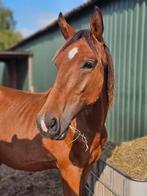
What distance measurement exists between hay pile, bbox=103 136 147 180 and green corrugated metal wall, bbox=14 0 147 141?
73 centimetres

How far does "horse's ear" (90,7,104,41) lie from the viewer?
262cm

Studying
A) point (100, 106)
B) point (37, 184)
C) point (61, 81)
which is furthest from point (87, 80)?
point (37, 184)

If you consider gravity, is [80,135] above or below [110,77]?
below

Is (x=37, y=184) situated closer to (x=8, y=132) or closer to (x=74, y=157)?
(x=8, y=132)

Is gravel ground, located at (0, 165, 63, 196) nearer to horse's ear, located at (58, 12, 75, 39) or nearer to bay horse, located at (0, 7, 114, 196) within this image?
bay horse, located at (0, 7, 114, 196)

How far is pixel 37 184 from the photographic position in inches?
190

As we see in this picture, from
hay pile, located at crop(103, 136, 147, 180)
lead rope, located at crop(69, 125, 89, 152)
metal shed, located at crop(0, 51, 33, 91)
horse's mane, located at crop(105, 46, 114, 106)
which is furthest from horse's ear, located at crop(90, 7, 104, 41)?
metal shed, located at crop(0, 51, 33, 91)

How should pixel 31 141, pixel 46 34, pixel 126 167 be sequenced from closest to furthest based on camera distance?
pixel 31 141 < pixel 126 167 < pixel 46 34

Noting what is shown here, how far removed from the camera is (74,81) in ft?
8.16

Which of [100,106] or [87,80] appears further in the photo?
[100,106]

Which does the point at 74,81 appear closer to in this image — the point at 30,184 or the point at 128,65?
the point at 30,184

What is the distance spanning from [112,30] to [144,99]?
1.68 meters

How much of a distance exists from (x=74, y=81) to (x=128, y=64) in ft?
10.6

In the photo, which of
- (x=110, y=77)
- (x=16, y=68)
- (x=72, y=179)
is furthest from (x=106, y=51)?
(x=16, y=68)
